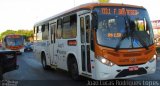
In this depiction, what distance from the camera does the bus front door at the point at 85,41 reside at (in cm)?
1174

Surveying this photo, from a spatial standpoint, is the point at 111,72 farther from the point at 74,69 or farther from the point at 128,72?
the point at 74,69

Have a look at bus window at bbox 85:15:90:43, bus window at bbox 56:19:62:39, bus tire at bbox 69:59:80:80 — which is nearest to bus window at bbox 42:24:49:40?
bus window at bbox 56:19:62:39

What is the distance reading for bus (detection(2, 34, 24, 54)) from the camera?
43.9 meters

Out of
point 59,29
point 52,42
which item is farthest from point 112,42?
point 52,42

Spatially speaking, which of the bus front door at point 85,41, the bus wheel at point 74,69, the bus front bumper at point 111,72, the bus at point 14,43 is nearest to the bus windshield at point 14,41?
the bus at point 14,43

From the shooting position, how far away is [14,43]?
145 ft

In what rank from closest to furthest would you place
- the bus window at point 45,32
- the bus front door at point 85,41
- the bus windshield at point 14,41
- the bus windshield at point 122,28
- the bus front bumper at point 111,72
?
the bus front bumper at point 111,72 → the bus windshield at point 122,28 → the bus front door at point 85,41 → the bus window at point 45,32 → the bus windshield at point 14,41

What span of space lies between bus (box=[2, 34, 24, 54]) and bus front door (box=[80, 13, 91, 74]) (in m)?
32.4

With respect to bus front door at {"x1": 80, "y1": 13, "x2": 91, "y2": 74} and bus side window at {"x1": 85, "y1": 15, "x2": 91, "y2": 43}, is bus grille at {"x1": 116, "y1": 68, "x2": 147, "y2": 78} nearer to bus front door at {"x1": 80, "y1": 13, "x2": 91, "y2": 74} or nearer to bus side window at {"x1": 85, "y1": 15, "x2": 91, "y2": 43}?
bus front door at {"x1": 80, "y1": 13, "x2": 91, "y2": 74}

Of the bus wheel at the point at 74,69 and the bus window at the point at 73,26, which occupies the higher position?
the bus window at the point at 73,26

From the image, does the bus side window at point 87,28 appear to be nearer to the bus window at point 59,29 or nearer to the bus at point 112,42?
the bus at point 112,42

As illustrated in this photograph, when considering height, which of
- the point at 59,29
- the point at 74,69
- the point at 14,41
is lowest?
the point at 74,69

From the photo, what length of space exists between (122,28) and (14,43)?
1352 inches

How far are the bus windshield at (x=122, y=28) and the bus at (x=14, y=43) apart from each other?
33478 millimetres
